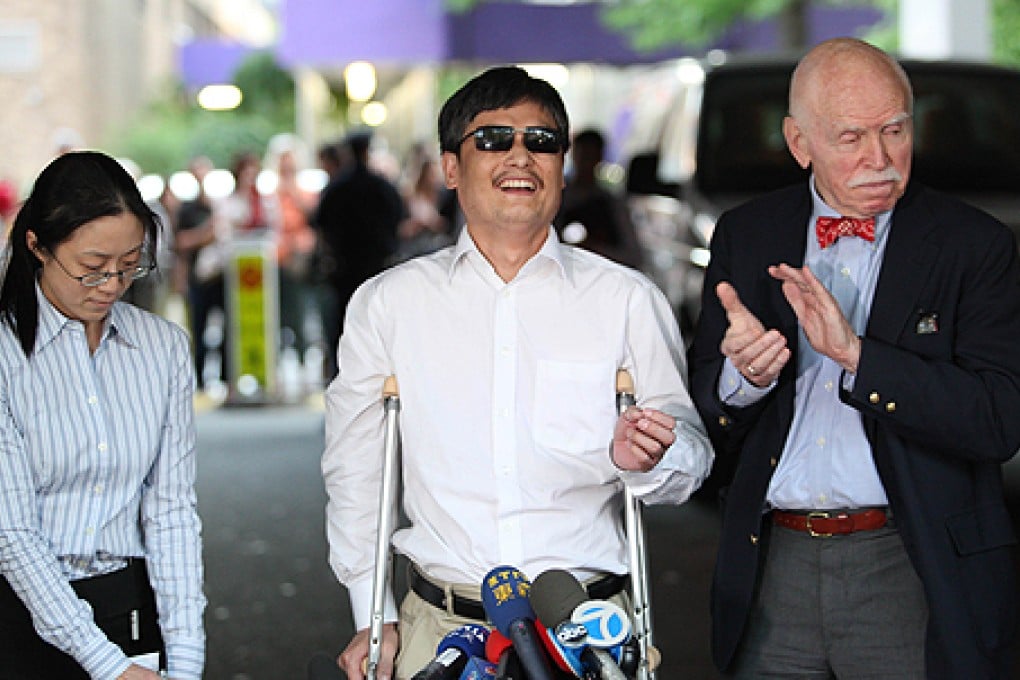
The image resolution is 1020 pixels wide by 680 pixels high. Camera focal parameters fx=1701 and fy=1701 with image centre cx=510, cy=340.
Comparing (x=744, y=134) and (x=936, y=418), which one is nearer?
(x=936, y=418)

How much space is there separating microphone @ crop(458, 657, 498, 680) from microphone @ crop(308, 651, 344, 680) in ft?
1.78

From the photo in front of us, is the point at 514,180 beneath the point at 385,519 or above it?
above

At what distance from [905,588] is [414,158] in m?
18.0

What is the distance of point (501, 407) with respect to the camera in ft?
13.1

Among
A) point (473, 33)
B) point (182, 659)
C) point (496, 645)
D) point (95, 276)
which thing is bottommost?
point (182, 659)

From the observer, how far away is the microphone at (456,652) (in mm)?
3473

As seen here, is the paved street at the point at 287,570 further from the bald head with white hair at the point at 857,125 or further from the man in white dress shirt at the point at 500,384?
the bald head with white hair at the point at 857,125

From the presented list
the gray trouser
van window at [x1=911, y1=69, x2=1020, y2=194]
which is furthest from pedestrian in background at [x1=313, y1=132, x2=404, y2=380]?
the gray trouser

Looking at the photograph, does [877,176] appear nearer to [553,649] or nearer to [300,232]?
[553,649]

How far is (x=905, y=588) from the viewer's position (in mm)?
4051

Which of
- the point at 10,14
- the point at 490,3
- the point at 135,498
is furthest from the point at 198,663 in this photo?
the point at 10,14

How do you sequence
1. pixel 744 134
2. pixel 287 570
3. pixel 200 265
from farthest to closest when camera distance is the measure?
pixel 200 265, pixel 744 134, pixel 287 570

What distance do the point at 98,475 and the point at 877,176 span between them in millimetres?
1936

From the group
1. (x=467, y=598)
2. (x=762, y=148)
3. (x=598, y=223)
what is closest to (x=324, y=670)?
(x=467, y=598)
